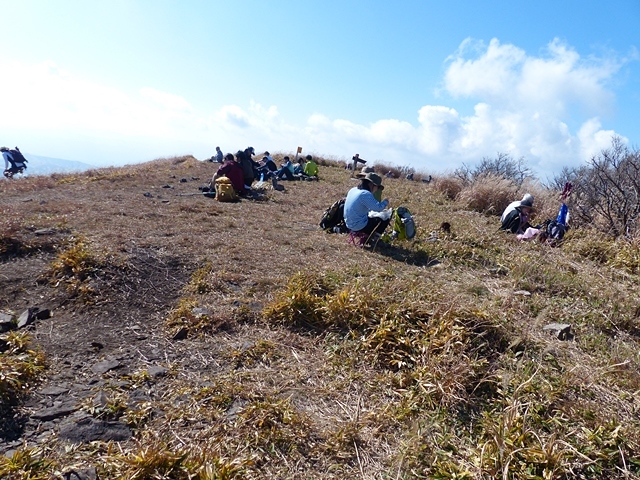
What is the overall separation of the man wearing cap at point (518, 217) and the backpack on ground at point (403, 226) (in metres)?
2.40

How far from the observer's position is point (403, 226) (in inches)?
229

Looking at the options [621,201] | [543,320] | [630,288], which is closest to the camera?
[543,320]

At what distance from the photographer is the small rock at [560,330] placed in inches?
135

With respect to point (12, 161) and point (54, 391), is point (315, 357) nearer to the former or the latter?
point (54, 391)

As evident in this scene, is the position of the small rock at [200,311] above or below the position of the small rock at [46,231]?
below

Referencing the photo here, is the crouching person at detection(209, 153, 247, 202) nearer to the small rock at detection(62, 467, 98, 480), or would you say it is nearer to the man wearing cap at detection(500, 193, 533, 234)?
the man wearing cap at detection(500, 193, 533, 234)

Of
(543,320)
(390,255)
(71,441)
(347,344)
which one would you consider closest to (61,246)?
(71,441)

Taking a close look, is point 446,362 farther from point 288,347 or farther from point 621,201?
point 621,201

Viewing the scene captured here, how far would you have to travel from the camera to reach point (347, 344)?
3.17m

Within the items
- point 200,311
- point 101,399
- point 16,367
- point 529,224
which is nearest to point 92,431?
point 101,399

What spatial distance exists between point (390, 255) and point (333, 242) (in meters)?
0.91

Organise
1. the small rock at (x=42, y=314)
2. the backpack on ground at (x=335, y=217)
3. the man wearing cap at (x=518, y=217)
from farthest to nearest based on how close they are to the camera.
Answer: the man wearing cap at (x=518, y=217) < the backpack on ground at (x=335, y=217) < the small rock at (x=42, y=314)

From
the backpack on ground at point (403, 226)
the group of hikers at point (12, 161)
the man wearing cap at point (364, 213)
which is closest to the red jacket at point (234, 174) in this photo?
the man wearing cap at point (364, 213)

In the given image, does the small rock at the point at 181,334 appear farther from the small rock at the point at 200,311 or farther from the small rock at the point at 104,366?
the small rock at the point at 104,366
